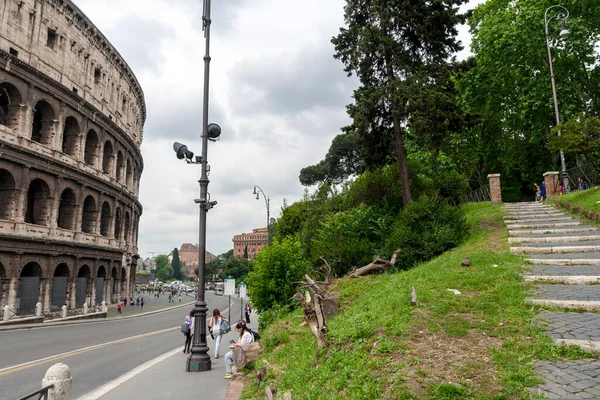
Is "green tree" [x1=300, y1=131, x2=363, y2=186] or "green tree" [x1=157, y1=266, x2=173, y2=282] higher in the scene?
"green tree" [x1=300, y1=131, x2=363, y2=186]

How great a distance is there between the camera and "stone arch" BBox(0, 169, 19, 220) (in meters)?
27.0

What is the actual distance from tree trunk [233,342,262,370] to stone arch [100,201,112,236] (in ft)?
112

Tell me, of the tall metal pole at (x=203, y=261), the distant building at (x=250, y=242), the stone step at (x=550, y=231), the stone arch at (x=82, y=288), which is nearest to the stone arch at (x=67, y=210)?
the stone arch at (x=82, y=288)

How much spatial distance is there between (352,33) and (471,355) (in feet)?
53.8

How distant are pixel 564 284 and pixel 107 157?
41134 millimetres

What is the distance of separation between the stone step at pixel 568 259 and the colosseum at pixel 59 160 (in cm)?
2821

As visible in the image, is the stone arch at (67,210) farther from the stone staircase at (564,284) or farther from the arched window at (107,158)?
the stone staircase at (564,284)

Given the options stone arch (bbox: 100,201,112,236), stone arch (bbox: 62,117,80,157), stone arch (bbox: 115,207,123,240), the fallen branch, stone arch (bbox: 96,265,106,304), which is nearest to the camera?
the fallen branch

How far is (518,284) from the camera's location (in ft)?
28.8

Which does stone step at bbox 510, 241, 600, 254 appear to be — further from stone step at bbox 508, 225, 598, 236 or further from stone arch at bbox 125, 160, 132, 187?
stone arch at bbox 125, 160, 132, 187

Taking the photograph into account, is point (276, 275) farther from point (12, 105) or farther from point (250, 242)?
point (250, 242)

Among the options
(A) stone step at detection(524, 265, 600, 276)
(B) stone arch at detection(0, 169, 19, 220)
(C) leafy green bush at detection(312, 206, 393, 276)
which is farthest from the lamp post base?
(B) stone arch at detection(0, 169, 19, 220)

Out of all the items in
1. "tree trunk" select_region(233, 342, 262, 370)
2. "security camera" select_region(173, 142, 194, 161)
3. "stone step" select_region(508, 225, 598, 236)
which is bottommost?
"tree trunk" select_region(233, 342, 262, 370)

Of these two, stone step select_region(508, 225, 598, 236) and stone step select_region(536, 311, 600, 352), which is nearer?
stone step select_region(536, 311, 600, 352)
